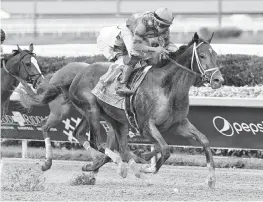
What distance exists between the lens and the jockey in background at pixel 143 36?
28.3 feet

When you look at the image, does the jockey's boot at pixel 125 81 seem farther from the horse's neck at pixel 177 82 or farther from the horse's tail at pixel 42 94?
the horse's tail at pixel 42 94

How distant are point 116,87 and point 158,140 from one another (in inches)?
42.8

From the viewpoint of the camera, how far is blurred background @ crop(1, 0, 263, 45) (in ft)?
60.3

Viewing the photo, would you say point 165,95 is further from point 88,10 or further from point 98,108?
point 88,10

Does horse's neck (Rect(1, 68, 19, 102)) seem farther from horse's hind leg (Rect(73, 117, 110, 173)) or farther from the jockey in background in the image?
the jockey in background

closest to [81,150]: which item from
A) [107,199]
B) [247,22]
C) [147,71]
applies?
[147,71]

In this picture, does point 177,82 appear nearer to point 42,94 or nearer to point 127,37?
point 127,37

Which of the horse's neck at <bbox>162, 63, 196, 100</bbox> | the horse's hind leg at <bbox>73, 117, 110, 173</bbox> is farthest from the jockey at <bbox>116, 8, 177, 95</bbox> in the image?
the horse's hind leg at <bbox>73, 117, 110, 173</bbox>

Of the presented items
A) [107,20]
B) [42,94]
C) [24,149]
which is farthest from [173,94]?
[107,20]

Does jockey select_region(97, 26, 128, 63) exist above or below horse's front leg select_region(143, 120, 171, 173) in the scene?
above

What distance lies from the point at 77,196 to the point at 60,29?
12.8m

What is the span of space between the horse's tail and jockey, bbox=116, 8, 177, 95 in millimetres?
1537

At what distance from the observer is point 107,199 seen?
7.72 metres

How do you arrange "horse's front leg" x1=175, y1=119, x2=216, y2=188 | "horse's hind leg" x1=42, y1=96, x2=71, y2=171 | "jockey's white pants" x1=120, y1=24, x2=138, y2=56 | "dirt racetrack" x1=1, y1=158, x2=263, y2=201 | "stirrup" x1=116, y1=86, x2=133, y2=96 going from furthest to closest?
"horse's hind leg" x1=42, y1=96, x2=71, y2=171 → "jockey's white pants" x1=120, y1=24, x2=138, y2=56 → "stirrup" x1=116, y1=86, x2=133, y2=96 → "horse's front leg" x1=175, y1=119, x2=216, y2=188 → "dirt racetrack" x1=1, y1=158, x2=263, y2=201
